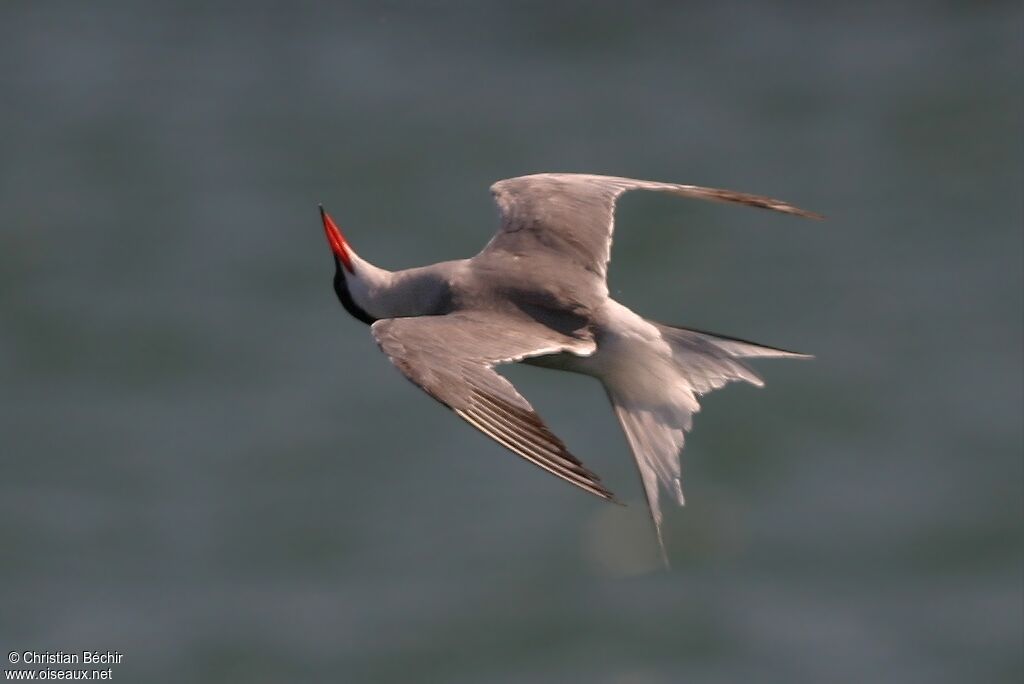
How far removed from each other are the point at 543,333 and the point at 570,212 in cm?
99

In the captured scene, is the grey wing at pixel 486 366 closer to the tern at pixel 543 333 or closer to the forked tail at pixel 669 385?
the tern at pixel 543 333

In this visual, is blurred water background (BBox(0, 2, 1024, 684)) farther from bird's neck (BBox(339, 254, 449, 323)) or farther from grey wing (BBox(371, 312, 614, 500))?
grey wing (BBox(371, 312, 614, 500))

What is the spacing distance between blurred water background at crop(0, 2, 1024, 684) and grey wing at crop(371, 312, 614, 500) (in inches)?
277

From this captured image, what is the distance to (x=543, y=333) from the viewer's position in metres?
6.27

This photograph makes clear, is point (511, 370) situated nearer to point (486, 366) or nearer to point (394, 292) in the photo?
point (394, 292)

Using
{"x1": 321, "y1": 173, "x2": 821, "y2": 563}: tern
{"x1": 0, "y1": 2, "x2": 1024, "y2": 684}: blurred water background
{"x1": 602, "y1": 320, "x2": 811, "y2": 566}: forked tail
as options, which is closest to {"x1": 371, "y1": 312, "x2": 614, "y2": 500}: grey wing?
{"x1": 321, "y1": 173, "x2": 821, "y2": 563}: tern

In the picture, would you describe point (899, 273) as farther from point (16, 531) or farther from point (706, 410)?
point (16, 531)

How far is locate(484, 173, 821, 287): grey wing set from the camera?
22.7ft

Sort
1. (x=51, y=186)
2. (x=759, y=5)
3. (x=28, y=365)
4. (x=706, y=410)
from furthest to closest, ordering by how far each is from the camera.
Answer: (x=759, y=5) < (x=51, y=186) < (x=28, y=365) < (x=706, y=410)

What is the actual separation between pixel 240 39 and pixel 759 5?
5327 millimetres

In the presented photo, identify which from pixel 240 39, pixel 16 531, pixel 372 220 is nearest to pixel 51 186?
pixel 240 39

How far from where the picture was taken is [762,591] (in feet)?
45.3

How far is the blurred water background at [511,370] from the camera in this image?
13.6 meters

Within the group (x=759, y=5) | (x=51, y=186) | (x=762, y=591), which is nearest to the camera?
(x=762, y=591)
